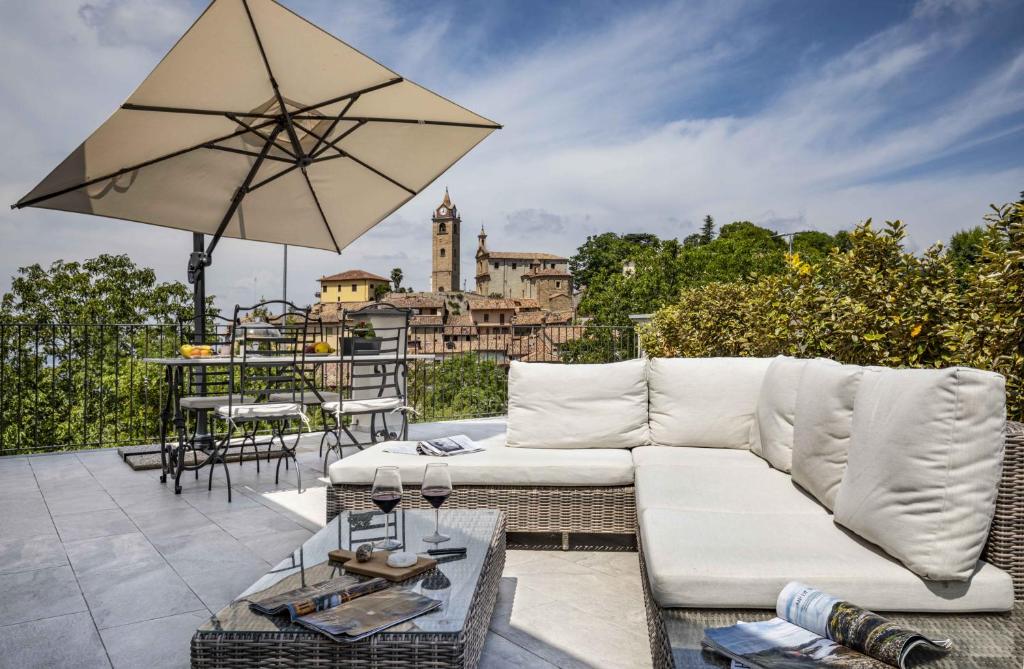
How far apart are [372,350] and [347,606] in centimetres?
310

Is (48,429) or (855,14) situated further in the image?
(48,429)

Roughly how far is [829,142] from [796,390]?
1784cm

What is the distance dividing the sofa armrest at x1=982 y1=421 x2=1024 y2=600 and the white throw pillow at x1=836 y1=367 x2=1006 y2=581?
3 centimetres

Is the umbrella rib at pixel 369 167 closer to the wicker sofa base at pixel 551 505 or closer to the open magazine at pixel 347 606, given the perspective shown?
the wicker sofa base at pixel 551 505

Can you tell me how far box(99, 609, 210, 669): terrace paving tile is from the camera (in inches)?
77.4

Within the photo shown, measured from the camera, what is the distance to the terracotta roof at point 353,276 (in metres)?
66.5

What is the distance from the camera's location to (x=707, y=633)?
1396mm

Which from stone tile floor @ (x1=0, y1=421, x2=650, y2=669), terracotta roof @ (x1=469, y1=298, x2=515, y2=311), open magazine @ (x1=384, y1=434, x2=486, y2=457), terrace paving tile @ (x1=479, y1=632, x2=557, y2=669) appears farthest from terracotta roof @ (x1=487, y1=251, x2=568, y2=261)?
terrace paving tile @ (x1=479, y1=632, x2=557, y2=669)

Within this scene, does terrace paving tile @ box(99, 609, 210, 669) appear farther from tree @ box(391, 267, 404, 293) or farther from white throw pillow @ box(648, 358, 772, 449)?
tree @ box(391, 267, 404, 293)

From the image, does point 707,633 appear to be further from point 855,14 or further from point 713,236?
point 713,236

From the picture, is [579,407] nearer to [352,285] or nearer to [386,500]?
[386,500]

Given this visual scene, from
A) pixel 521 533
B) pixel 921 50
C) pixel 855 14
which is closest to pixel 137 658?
pixel 521 533

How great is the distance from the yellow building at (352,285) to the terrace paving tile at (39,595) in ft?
207

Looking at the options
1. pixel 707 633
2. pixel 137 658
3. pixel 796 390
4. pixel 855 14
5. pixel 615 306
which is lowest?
pixel 137 658
